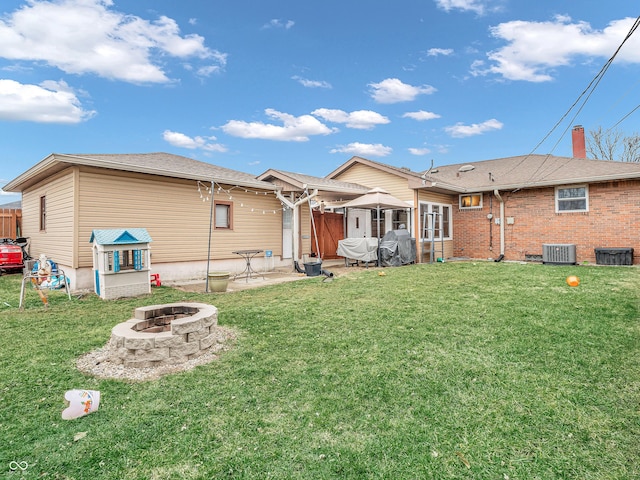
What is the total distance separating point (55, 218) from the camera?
28.1ft

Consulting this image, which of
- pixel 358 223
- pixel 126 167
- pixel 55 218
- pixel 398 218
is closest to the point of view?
pixel 126 167

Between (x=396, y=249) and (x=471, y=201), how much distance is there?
4818mm

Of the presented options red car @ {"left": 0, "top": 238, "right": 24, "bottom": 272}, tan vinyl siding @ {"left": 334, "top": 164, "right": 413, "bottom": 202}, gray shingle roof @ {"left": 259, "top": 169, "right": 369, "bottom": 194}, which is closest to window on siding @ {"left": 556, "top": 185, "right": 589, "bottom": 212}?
tan vinyl siding @ {"left": 334, "top": 164, "right": 413, "bottom": 202}

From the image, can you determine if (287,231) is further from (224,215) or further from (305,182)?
(224,215)

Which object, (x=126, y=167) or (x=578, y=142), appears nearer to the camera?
(x=126, y=167)

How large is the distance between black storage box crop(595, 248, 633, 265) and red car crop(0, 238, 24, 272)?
18.3m

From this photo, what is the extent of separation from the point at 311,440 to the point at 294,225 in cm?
851

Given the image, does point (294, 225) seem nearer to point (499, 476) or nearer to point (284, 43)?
point (284, 43)

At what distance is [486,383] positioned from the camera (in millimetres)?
2986

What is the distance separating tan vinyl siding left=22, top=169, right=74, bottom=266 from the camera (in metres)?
7.67

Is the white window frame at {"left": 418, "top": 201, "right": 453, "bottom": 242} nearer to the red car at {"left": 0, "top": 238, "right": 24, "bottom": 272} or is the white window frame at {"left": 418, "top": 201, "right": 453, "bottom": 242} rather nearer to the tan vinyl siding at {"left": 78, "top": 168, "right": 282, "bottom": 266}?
the tan vinyl siding at {"left": 78, "top": 168, "right": 282, "bottom": 266}

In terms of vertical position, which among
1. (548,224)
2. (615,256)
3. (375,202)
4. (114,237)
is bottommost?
(615,256)

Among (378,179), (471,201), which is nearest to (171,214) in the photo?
(378,179)

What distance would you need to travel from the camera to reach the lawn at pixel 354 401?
2.00m
